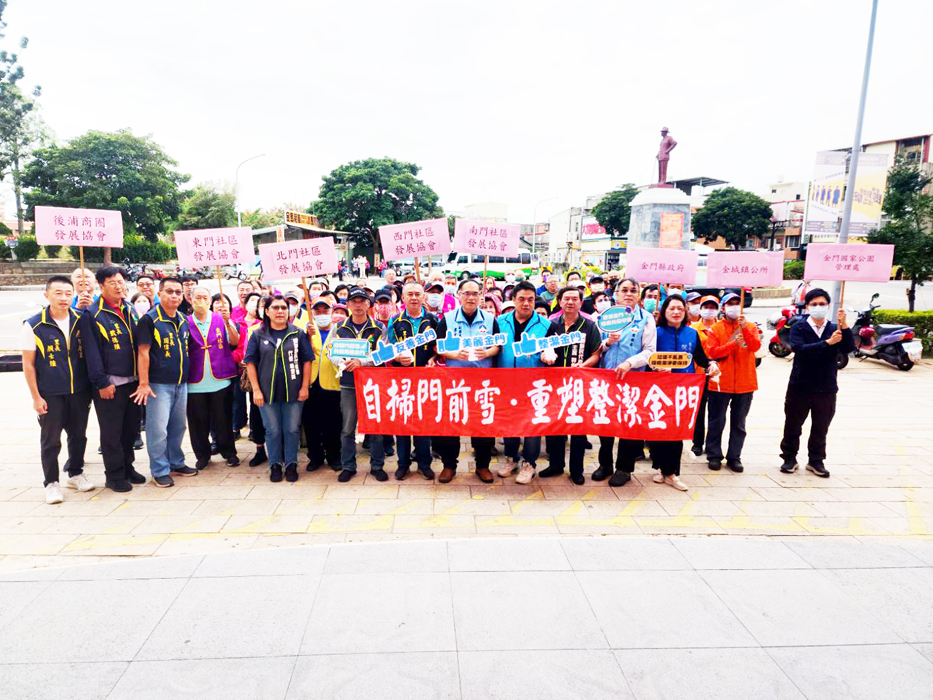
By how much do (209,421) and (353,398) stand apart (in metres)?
1.55

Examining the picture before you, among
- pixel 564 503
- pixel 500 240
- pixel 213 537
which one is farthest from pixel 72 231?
pixel 564 503

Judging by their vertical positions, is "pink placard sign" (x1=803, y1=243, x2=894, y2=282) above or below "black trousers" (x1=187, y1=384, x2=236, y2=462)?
above

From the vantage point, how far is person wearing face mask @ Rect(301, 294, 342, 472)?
5.04 m

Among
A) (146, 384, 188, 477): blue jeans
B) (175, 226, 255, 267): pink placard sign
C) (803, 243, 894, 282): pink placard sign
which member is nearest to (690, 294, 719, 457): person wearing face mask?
(803, 243, 894, 282): pink placard sign

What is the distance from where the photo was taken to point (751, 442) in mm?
6355

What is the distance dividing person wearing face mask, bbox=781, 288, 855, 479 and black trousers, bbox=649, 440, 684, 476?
1219 millimetres

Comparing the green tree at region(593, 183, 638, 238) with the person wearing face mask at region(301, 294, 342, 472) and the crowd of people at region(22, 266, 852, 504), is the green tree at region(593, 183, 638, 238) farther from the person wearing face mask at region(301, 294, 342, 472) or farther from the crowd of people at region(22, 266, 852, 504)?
the person wearing face mask at region(301, 294, 342, 472)

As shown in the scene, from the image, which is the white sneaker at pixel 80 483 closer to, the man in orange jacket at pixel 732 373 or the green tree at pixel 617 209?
the man in orange jacket at pixel 732 373

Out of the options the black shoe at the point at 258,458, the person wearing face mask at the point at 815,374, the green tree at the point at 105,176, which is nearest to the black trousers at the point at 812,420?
the person wearing face mask at the point at 815,374

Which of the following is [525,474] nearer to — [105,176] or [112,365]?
[112,365]

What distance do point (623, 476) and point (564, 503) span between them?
75 cm

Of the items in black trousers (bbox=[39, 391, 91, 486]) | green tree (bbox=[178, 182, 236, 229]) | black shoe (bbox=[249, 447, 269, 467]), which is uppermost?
green tree (bbox=[178, 182, 236, 229])

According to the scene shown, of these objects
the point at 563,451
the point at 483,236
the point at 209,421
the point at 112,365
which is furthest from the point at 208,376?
the point at 483,236

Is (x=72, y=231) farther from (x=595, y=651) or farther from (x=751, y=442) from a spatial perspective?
(x=751, y=442)
